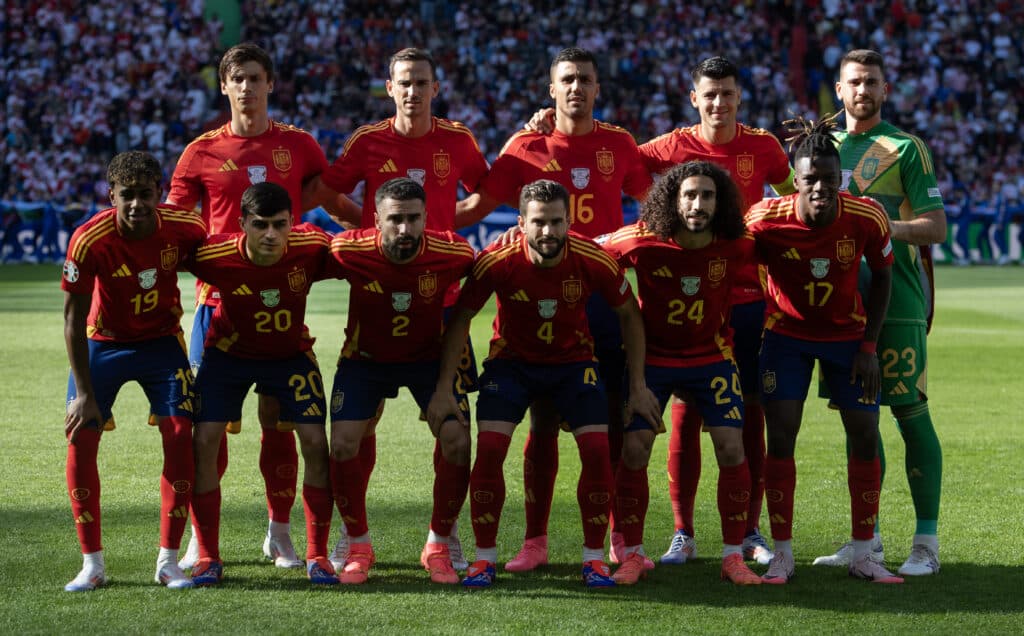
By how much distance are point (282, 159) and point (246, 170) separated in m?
0.19

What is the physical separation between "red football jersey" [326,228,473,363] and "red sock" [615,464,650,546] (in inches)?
39.2

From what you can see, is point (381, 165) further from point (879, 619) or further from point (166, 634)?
point (879, 619)

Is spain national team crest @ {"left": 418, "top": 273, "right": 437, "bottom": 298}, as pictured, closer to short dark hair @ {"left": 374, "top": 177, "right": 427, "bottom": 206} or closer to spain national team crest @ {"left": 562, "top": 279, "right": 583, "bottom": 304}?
short dark hair @ {"left": 374, "top": 177, "right": 427, "bottom": 206}

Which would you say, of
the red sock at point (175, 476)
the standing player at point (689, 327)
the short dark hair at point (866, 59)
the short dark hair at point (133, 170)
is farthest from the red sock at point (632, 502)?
the short dark hair at point (133, 170)

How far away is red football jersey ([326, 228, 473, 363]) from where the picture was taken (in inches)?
224

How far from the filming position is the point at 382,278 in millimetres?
5691

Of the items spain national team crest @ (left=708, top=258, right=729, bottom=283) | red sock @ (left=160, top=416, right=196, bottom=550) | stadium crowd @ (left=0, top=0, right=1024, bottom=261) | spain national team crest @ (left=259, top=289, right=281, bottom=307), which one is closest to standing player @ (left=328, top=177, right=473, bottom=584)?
spain national team crest @ (left=259, top=289, right=281, bottom=307)

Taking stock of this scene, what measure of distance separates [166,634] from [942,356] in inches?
393

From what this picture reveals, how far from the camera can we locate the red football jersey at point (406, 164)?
6398mm

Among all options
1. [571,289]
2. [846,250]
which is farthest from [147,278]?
[846,250]

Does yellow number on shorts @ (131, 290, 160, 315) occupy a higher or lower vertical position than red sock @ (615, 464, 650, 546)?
higher

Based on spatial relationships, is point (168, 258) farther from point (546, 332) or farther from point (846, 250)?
point (846, 250)

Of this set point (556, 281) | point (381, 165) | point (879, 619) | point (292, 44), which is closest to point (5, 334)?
point (381, 165)

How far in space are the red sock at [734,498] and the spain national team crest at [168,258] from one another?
2.49 m
